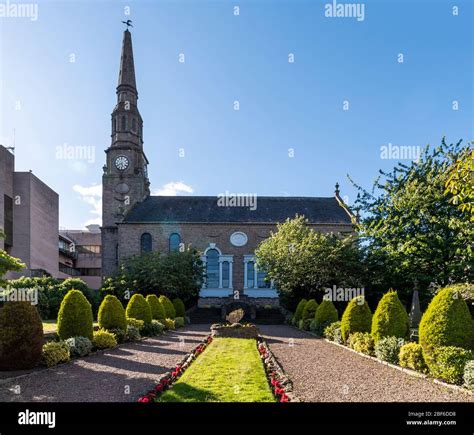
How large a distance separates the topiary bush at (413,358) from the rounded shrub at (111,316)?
12802mm

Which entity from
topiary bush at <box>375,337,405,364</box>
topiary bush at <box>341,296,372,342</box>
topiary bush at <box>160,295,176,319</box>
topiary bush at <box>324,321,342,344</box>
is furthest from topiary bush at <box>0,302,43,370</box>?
topiary bush at <box>160,295,176,319</box>

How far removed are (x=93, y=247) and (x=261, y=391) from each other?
238 feet

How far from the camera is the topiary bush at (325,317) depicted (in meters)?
22.9

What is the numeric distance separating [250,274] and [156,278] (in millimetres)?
13641

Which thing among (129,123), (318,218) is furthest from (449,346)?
(129,123)

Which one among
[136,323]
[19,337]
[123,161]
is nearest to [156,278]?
[136,323]

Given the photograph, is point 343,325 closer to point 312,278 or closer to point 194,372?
point 194,372

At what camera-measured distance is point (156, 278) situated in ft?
111

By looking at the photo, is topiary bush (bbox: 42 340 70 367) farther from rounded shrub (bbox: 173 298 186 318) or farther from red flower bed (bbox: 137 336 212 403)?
rounded shrub (bbox: 173 298 186 318)

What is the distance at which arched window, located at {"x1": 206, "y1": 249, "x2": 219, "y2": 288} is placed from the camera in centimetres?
4438

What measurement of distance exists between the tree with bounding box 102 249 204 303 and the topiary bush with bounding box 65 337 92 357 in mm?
18594

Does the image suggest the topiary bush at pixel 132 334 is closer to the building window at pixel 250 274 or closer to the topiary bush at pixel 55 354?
the topiary bush at pixel 55 354
